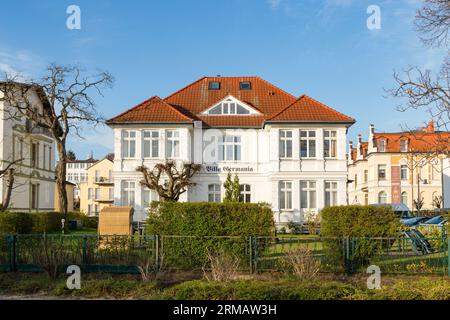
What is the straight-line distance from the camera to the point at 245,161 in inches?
1224

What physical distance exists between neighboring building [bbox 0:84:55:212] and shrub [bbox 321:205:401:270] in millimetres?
26258

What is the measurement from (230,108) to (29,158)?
54.2ft

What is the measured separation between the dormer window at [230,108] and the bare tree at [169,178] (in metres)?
4.45

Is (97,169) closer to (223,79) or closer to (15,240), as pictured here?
(223,79)

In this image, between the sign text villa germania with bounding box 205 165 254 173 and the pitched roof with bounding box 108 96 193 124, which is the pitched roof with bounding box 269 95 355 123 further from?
the pitched roof with bounding box 108 96 193 124

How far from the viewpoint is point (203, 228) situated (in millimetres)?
12898

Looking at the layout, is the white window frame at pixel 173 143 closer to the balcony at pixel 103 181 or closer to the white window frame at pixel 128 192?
the white window frame at pixel 128 192

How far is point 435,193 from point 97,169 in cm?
4757

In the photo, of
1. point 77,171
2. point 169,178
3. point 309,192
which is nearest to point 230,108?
point 169,178

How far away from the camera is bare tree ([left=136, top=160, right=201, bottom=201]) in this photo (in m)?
27.8

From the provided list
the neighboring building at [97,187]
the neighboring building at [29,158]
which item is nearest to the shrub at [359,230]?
the neighboring building at [29,158]

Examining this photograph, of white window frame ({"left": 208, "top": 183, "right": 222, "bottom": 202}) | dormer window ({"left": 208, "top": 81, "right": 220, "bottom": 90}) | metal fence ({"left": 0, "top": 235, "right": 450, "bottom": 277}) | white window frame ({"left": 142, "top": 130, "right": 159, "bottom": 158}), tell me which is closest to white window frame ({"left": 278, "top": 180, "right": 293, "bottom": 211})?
white window frame ({"left": 208, "top": 183, "right": 222, "bottom": 202})

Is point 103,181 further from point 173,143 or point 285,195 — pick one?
point 285,195
